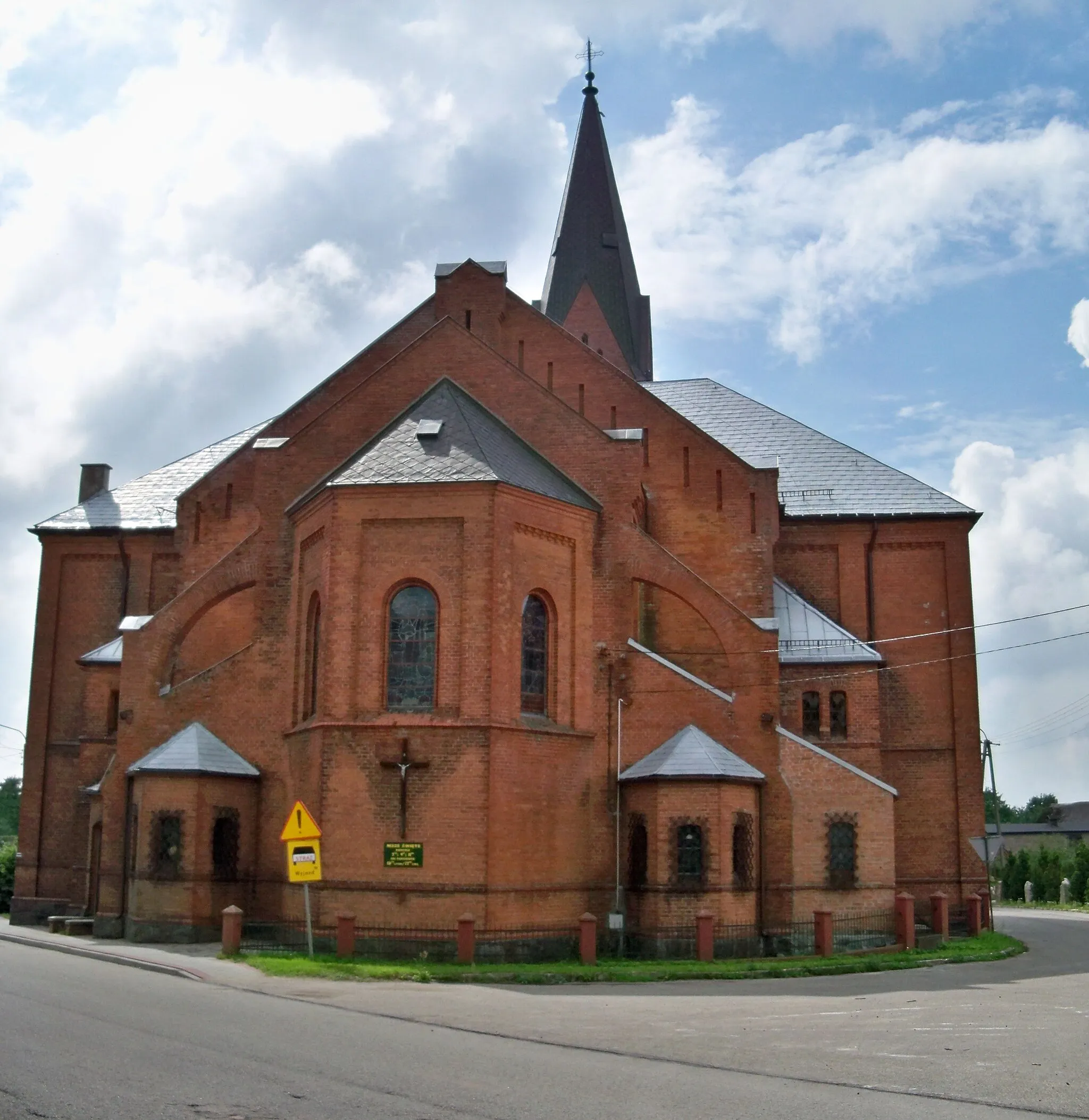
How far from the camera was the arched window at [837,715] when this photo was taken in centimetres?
3272

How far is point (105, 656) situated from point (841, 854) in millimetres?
19403

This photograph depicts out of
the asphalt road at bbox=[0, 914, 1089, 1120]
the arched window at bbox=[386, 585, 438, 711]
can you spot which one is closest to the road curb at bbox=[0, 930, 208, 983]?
the asphalt road at bbox=[0, 914, 1089, 1120]

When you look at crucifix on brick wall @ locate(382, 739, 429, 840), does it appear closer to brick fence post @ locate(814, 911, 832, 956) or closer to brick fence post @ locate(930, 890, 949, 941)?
brick fence post @ locate(814, 911, 832, 956)

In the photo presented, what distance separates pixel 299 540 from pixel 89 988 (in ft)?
37.9

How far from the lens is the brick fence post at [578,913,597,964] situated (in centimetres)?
2239

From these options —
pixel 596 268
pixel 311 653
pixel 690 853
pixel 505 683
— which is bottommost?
pixel 690 853

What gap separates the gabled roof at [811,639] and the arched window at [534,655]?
29.3 ft

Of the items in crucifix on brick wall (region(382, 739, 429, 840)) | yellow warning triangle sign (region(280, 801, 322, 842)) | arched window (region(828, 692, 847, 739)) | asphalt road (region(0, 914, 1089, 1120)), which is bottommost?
asphalt road (region(0, 914, 1089, 1120))

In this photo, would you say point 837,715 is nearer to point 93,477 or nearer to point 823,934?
point 823,934

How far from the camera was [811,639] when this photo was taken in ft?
109

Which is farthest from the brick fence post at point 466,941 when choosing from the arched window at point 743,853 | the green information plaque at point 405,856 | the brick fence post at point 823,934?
the brick fence post at point 823,934

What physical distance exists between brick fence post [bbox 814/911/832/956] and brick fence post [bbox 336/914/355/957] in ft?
28.5

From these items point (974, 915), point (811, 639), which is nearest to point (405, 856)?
point (811, 639)

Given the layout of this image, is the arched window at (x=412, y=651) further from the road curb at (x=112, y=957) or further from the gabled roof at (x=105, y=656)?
the gabled roof at (x=105, y=656)
